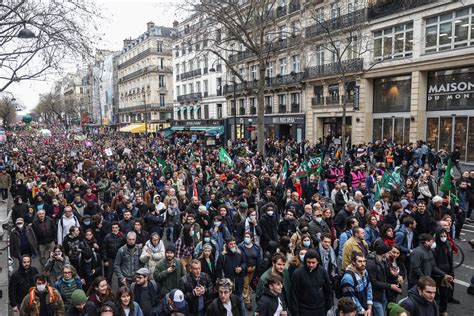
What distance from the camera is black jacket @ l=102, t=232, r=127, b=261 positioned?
23.0 feet

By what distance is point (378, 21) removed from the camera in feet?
81.8

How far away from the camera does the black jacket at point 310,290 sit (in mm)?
4941

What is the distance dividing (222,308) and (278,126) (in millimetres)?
31909

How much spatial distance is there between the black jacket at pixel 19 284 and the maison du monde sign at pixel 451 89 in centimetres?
2181

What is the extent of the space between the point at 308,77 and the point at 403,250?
26127 mm

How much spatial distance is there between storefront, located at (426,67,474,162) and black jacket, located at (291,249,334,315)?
19432 millimetres

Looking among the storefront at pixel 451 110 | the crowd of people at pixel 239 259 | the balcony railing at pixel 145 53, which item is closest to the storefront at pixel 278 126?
the storefront at pixel 451 110

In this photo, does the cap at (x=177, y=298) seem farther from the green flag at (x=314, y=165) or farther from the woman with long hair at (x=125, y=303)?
the green flag at (x=314, y=165)

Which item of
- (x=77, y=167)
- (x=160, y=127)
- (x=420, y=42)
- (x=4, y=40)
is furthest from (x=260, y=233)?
(x=160, y=127)

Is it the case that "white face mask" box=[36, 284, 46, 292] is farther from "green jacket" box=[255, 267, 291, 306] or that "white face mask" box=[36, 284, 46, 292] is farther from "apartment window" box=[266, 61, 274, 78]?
"apartment window" box=[266, 61, 274, 78]

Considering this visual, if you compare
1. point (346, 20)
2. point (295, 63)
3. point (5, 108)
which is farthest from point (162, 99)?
point (346, 20)

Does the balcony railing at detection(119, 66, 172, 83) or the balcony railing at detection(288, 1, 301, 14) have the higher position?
the balcony railing at detection(288, 1, 301, 14)

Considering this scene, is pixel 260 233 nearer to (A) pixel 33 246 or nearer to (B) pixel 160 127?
(A) pixel 33 246

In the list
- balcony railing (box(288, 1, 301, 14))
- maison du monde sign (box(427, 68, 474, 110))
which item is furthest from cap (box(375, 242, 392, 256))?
balcony railing (box(288, 1, 301, 14))
